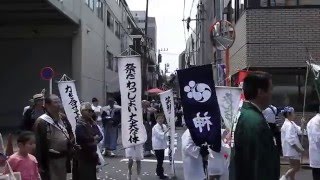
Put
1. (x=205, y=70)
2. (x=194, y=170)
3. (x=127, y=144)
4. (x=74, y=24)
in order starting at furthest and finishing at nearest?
(x=74, y=24) → (x=127, y=144) → (x=194, y=170) → (x=205, y=70)

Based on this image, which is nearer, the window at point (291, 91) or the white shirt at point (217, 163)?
the white shirt at point (217, 163)

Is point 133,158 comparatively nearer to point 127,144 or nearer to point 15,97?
point 127,144

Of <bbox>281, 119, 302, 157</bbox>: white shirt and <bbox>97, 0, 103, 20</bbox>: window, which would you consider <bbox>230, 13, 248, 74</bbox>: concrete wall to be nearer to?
<bbox>281, 119, 302, 157</bbox>: white shirt

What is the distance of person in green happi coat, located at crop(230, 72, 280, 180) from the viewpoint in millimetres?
3887

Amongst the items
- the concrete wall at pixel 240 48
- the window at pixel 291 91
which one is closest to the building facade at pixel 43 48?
the concrete wall at pixel 240 48

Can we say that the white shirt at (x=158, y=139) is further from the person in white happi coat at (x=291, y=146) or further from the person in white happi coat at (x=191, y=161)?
the person in white happi coat at (x=191, y=161)

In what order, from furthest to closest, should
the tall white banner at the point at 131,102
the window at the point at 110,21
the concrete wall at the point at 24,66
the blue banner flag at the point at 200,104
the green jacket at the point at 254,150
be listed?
the window at the point at 110,21
the concrete wall at the point at 24,66
the tall white banner at the point at 131,102
the blue banner flag at the point at 200,104
the green jacket at the point at 254,150

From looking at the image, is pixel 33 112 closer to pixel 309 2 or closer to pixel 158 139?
pixel 158 139

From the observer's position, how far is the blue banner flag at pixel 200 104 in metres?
7.98

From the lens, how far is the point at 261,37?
15.4 metres

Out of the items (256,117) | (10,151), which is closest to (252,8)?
(10,151)

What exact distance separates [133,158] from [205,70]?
4268 millimetres

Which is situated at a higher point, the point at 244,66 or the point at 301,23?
the point at 301,23

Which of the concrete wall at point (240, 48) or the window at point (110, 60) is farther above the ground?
the window at point (110, 60)
